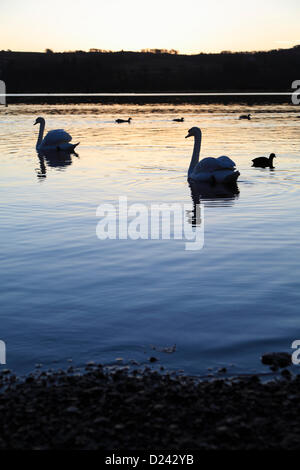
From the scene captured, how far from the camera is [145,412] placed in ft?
19.7

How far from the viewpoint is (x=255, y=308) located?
29.9 ft

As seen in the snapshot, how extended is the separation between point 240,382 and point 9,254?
289 inches

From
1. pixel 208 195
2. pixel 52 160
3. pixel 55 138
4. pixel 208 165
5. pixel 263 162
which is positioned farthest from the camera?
pixel 55 138

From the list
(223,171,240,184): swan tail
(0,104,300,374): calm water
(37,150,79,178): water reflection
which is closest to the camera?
(0,104,300,374): calm water

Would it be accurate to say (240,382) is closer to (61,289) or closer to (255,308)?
(255,308)

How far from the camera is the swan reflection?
16.6m

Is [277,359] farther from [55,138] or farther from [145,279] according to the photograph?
[55,138]

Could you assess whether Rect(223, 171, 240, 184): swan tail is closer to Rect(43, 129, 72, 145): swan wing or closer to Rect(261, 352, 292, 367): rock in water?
Rect(261, 352, 292, 367): rock in water

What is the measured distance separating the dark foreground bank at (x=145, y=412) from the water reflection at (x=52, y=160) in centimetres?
1884

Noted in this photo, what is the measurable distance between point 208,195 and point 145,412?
1484 centimetres

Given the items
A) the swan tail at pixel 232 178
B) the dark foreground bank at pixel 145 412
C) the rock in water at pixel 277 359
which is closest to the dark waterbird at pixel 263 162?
the swan tail at pixel 232 178

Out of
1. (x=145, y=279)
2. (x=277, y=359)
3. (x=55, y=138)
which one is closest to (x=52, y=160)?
(x=55, y=138)

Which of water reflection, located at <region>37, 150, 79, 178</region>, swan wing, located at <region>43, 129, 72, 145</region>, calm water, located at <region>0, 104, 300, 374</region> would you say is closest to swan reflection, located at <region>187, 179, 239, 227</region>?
calm water, located at <region>0, 104, 300, 374</region>

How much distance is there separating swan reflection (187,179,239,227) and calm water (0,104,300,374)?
0.54 ft
